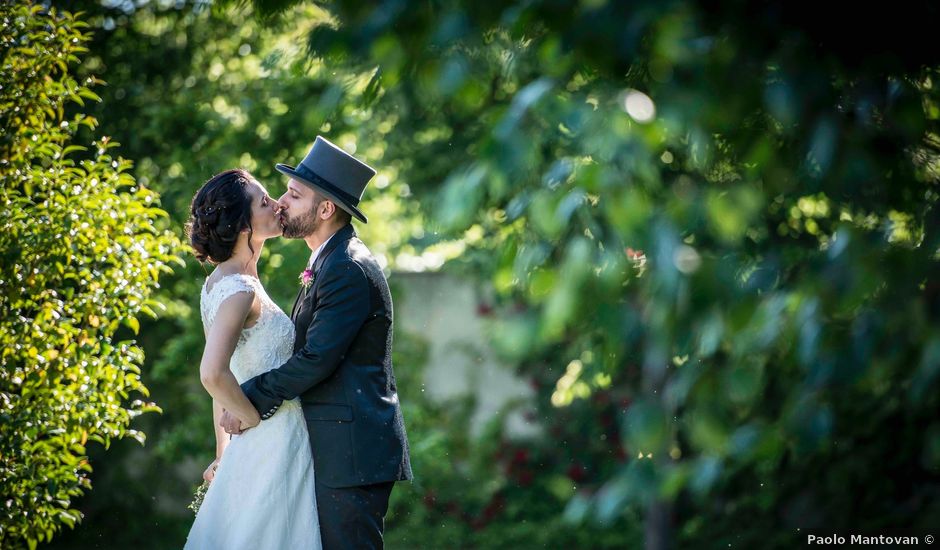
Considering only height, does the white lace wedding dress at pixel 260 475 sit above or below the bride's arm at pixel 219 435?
above

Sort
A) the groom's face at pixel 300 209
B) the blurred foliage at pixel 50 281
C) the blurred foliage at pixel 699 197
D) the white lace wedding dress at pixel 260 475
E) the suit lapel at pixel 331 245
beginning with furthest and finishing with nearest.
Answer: the blurred foliage at pixel 50 281 → the groom's face at pixel 300 209 → the suit lapel at pixel 331 245 → the white lace wedding dress at pixel 260 475 → the blurred foliage at pixel 699 197

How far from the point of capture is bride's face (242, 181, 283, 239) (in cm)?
354

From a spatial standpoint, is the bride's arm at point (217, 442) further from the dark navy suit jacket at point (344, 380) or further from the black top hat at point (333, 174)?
the black top hat at point (333, 174)

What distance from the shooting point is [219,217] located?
3.46 metres

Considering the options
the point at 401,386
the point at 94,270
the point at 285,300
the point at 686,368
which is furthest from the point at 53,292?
the point at 401,386

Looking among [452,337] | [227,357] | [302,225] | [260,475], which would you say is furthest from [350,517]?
[452,337]

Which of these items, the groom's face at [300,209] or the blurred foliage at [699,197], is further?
the groom's face at [300,209]

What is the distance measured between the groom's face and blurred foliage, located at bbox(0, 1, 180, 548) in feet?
2.68

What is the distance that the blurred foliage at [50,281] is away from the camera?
13.6 feet

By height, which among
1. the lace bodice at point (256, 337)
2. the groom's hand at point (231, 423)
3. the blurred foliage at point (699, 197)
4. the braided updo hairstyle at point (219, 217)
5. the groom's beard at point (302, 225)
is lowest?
the groom's hand at point (231, 423)

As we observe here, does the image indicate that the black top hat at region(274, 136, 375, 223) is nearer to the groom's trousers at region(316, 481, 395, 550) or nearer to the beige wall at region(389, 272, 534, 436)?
the groom's trousers at region(316, 481, 395, 550)

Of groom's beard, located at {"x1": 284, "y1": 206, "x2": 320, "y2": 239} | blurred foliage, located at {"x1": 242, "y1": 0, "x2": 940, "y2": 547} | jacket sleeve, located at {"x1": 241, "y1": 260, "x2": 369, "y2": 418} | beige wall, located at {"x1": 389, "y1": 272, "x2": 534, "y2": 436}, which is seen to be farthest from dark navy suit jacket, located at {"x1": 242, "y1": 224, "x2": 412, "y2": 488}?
beige wall, located at {"x1": 389, "y1": 272, "x2": 534, "y2": 436}

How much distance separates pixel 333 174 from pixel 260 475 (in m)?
1.06

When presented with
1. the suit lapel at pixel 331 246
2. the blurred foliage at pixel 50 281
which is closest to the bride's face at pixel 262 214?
the suit lapel at pixel 331 246
